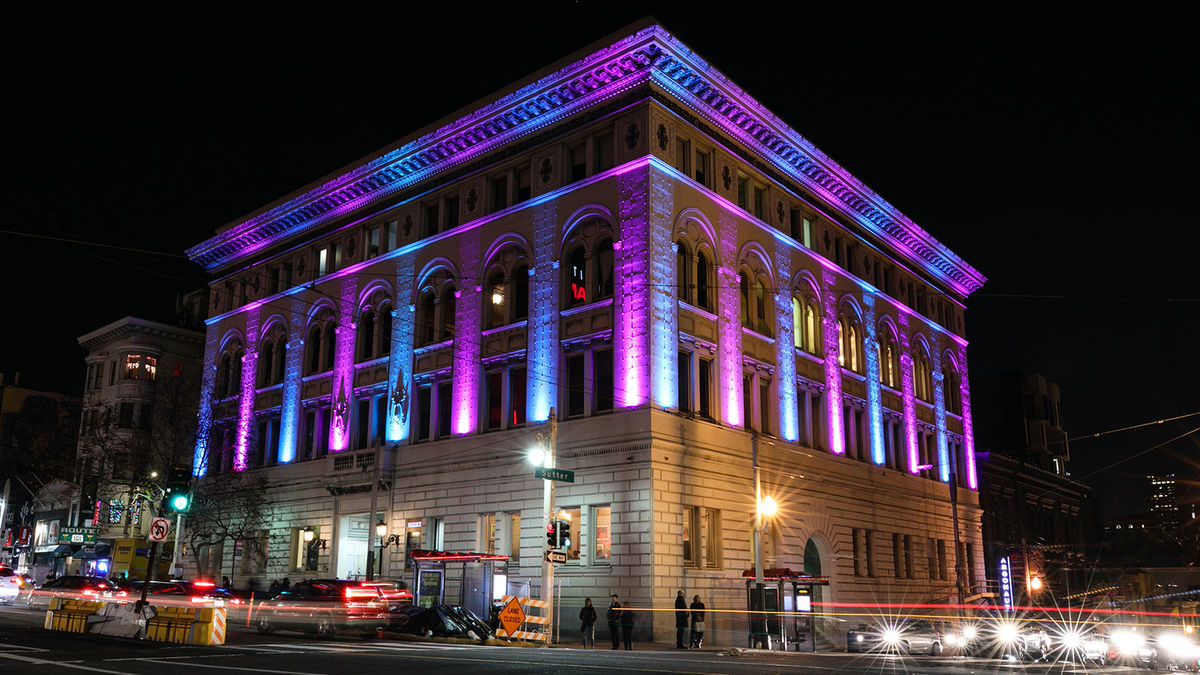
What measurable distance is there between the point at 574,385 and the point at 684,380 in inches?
160

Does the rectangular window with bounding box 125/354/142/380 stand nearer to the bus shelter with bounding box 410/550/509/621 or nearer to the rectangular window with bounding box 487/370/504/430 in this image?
the rectangular window with bounding box 487/370/504/430

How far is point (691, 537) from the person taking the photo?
34719 millimetres

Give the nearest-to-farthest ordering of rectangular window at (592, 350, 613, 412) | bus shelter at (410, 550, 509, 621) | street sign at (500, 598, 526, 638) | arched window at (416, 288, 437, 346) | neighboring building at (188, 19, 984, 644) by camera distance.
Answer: street sign at (500, 598, 526, 638) < bus shelter at (410, 550, 509, 621) < neighboring building at (188, 19, 984, 644) < rectangular window at (592, 350, 613, 412) < arched window at (416, 288, 437, 346)

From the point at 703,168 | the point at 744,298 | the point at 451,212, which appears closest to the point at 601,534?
the point at 744,298

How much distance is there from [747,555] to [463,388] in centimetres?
1302

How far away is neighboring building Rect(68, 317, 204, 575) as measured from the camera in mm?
52719

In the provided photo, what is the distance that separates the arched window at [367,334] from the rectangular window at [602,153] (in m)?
14.4

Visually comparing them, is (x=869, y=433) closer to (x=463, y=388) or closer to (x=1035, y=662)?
(x=463, y=388)

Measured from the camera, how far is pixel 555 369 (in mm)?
36594

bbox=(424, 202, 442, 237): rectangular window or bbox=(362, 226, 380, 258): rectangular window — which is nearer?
bbox=(424, 202, 442, 237): rectangular window

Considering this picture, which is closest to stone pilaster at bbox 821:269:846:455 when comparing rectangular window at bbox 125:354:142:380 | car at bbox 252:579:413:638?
car at bbox 252:579:413:638

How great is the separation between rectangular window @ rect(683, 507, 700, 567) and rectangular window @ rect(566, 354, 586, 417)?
5.40m

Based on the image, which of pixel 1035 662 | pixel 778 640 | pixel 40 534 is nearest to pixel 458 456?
pixel 778 640

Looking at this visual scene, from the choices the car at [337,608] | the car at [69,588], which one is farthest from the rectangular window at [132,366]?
the car at [337,608]
